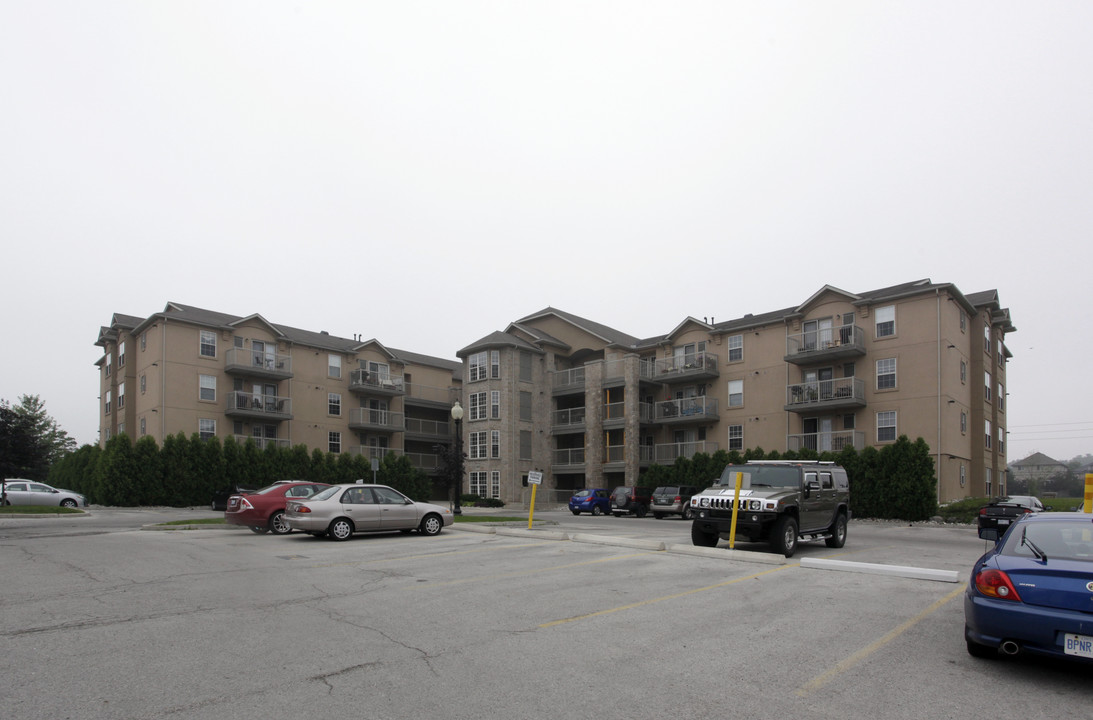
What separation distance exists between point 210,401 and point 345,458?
873 centimetres

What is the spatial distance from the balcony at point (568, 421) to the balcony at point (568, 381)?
137cm

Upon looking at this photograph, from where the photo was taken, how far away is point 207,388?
4331 centimetres

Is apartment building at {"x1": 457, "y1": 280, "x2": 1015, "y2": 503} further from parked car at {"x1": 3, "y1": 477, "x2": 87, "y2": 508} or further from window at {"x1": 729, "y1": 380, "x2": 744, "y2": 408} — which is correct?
parked car at {"x1": 3, "y1": 477, "x2": 87, "y2": 508}

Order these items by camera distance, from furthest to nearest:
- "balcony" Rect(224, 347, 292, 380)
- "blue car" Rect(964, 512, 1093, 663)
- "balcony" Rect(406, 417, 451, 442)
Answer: "balcony" Rect(406, 417, 451, 442)
"balcony" Rect(224, 347, 292, 380)
"blue car" Rect(964, 512, 1093, 663)

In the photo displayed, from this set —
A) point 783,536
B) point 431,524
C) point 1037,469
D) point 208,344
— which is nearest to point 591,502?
point 431,524

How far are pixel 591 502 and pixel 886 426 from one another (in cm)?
1527

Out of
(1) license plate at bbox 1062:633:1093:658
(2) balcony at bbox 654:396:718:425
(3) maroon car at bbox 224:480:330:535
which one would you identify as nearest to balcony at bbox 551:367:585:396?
(2) balcony at bbox 654:396:718:425

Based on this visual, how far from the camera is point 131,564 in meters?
12.7

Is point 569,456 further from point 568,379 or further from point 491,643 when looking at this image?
point 491,643

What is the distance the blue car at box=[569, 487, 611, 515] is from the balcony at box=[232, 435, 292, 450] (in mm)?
18477

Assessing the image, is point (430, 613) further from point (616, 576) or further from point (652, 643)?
point (616, 576)

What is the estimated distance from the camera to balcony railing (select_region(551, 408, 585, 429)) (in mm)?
49625

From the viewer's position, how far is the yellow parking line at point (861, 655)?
237 inches

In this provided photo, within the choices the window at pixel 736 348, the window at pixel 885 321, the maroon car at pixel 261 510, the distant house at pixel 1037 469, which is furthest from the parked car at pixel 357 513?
the distant house at pixel 1037 469
